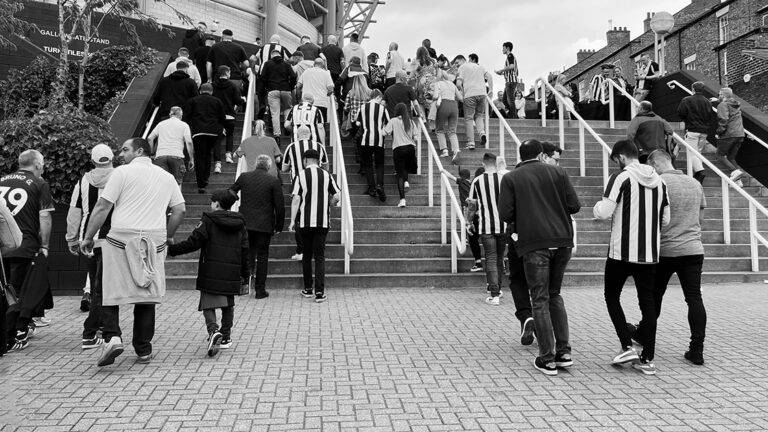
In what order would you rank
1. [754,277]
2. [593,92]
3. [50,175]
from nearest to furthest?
[50,175]
[754,277]
[593,92]

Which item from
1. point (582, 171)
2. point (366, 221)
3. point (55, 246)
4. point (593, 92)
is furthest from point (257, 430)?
point (593, 92)

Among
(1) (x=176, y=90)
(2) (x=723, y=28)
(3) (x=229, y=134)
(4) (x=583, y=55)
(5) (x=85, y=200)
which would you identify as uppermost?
(4) (x=583, y=55)

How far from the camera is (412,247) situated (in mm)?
9047

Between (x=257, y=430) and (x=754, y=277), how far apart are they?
8.10 m

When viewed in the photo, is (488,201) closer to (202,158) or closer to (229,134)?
(202,158)

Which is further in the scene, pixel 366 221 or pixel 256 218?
pixel 366 221

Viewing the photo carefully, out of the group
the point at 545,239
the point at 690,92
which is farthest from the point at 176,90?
the point at 690,92

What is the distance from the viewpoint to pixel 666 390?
4.16m

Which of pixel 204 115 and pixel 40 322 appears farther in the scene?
pixel 204 115

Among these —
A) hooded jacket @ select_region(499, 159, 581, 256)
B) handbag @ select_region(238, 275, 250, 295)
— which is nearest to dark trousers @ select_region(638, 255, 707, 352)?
hooded jacket @ select_region(499, 159, 581, 256)

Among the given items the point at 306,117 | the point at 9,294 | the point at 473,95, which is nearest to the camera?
the point at 9,294

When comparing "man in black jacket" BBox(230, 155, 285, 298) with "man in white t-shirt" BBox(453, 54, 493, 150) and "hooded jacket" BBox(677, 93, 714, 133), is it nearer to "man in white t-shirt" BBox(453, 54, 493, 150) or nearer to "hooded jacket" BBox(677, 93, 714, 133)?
"man in white t-shirt" BBox(453, 54, 493, 150)

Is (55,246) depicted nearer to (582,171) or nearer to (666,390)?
(666,390)

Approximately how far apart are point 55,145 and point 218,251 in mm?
3978
